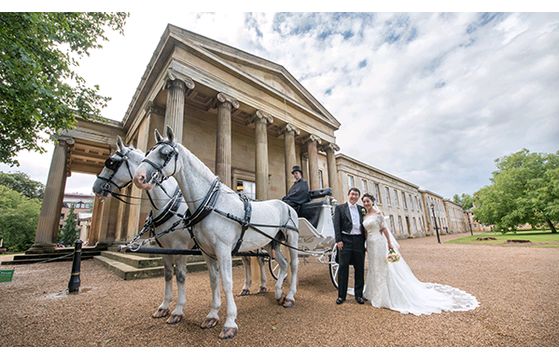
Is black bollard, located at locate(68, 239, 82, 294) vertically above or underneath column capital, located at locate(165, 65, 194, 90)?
underneath

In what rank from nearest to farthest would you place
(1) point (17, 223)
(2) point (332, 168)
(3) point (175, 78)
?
(3) point (175, 78) → (2) point (332, 168) → (1) point (17, 223)

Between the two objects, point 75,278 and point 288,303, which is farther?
point 75,278

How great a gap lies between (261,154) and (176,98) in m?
4.22

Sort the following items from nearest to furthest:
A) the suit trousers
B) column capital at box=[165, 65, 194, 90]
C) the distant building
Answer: the suit trousers → column capital at box=[165, 65, 194, 90] → the distant building

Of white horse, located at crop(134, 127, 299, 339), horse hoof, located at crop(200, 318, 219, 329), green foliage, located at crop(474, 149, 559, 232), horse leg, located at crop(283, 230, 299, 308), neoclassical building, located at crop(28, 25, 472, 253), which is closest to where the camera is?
white horse, located at crop(134, 127, 299, 339)

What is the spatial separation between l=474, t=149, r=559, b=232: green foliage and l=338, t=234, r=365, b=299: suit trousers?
17.2m

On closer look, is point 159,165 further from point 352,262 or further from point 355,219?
point 352,262

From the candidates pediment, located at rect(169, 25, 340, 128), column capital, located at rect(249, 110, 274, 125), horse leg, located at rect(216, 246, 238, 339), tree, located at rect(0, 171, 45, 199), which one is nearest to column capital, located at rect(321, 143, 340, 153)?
pediment, located at rect(169, 25, 340, 128)

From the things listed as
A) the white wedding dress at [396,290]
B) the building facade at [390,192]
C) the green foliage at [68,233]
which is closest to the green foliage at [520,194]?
the building facade at [390,192]

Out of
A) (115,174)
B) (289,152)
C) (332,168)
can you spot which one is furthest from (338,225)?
(332,168)

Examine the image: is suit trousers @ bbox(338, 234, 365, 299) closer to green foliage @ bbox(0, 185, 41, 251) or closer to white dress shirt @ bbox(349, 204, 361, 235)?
white dress shirt @ bbox(349, 204, 361, 235)

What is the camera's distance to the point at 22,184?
31141 millimetres

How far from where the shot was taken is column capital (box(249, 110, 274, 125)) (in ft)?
36.5

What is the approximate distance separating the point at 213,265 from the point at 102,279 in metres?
5.16
